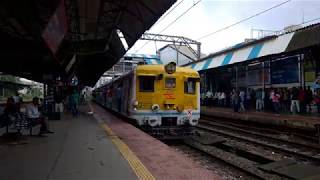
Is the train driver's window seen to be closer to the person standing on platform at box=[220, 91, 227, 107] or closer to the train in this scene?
the train

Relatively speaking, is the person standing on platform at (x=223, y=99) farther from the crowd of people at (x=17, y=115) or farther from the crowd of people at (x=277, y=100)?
the crowd of people at (x=17, y=115)

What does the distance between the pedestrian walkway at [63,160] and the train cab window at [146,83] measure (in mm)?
3394

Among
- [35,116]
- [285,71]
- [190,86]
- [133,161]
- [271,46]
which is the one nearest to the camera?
[133,161]

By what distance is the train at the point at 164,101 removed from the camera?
1641 centimetres

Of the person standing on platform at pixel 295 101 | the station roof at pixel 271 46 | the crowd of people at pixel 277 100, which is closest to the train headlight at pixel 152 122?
the station roof at pixel 271 46

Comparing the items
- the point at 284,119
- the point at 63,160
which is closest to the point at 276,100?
the point at 284,119

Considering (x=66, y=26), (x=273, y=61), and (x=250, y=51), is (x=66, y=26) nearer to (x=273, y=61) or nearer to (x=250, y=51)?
(x=250, y=51)

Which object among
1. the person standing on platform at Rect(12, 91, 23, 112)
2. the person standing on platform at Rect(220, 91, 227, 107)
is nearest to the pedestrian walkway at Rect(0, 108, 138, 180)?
the person standing on platform at Rect(12, 91, 23, 112)

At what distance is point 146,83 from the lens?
661 inches

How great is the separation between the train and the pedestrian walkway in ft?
9.58

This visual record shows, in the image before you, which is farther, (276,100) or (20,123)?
(276,100)

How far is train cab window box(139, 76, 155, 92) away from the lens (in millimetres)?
16719

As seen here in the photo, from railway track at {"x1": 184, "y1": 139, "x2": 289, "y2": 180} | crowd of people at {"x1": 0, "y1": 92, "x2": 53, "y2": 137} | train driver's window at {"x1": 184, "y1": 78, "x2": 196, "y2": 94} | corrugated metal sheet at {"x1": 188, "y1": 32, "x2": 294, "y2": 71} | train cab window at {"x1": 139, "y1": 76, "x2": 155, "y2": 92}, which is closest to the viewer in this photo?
railway track at {"x1": 184, "y1": 139, "x2": 289, "y2": 180}

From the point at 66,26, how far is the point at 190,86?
5.56 meters
